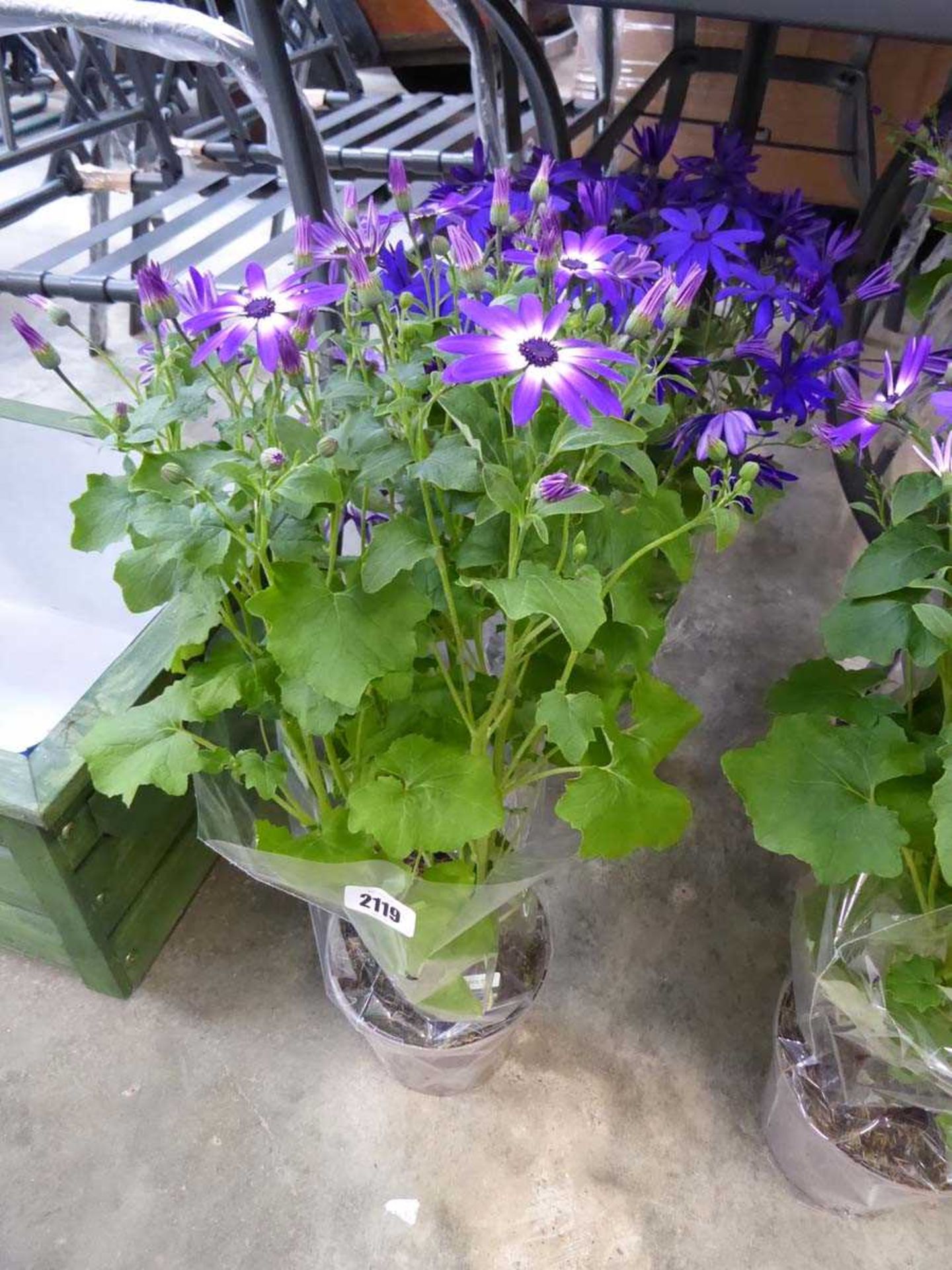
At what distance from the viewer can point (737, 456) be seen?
63cm

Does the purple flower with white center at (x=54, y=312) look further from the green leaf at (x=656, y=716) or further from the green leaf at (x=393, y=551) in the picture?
the green leaf at (x=656, y=716)

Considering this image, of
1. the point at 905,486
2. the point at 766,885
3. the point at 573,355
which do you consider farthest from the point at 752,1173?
the point at 573,355

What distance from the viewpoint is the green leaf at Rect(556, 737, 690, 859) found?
60 cm

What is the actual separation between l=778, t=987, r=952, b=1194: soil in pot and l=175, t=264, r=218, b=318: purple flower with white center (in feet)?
2.52

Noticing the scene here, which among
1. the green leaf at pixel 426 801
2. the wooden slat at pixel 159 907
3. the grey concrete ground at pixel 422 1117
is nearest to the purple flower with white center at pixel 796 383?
the green leaf at pixel 426 801

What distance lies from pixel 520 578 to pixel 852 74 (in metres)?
1.45

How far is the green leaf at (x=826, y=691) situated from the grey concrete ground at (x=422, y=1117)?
440 mm

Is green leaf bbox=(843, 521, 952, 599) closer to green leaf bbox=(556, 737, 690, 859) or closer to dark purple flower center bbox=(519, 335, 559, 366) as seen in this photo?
green leaf bbox=(556, 737, 690, 859)

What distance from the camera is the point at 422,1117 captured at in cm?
94

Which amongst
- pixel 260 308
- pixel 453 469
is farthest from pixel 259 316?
pixel 453 469

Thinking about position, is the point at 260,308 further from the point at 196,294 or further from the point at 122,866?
the point at 122,866

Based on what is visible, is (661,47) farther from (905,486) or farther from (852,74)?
(905,486)

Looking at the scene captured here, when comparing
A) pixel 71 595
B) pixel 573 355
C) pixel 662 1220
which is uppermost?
pixel 573 355

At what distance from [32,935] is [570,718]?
0.73 m
